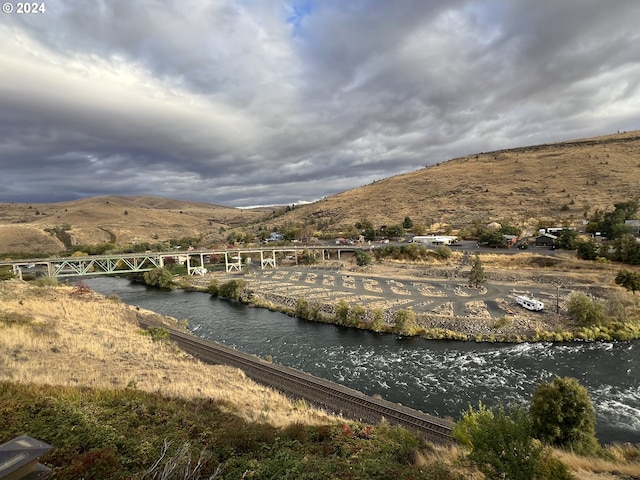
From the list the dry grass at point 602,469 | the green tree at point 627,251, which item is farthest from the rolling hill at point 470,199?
the dry grass at point 602,469

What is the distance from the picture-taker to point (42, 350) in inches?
563

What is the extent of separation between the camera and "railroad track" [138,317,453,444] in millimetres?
13945

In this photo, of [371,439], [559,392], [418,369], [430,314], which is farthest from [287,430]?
[430,314]

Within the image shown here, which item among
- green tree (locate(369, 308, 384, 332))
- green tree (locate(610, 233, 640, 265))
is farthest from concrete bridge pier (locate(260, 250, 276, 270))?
green tree (locate(610, 233, 640, 265))

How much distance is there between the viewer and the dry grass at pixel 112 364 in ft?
36.6

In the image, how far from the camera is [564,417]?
1170 cm

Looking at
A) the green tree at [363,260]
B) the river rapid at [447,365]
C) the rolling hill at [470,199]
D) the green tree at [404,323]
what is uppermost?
the rolling hill at [470,199]

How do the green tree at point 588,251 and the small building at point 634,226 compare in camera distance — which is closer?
the green tree at point 588,251

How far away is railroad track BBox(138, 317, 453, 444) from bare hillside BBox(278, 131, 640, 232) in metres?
62.7

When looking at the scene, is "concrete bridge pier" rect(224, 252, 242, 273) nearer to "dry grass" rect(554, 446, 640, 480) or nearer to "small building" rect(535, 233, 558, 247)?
"small building" rect(535, 233, 558, 247)

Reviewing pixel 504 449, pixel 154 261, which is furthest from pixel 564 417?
pixel 154 261

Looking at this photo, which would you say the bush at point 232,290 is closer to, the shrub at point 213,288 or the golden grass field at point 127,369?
the shrub at point 213,288

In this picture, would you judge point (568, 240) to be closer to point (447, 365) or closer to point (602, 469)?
point (447, 365)

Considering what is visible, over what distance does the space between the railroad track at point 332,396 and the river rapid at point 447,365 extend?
2592 mm
